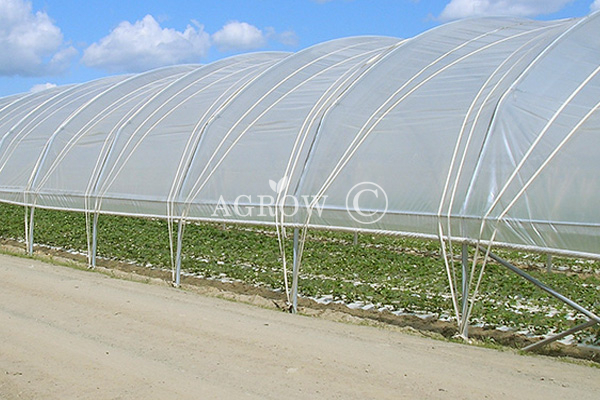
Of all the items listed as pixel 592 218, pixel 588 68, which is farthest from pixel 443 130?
pixel 592 218

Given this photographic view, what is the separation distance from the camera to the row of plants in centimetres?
1051

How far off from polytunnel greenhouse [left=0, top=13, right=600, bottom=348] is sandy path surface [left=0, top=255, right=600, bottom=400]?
50.5 inches

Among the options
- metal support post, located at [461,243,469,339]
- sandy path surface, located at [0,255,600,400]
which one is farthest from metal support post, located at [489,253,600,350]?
metal support post, located at [461,243,469,339]

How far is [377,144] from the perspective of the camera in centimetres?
1011

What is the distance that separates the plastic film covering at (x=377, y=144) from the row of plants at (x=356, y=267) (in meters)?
1.84

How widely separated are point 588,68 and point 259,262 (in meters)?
8.50

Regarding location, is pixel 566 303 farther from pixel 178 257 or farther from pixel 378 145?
pixel 178 257

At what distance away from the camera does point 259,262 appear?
A: 15070mm

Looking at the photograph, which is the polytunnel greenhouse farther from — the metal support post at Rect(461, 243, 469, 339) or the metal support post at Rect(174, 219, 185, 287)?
the metal support post at Rect(174, 219, 185, 287)

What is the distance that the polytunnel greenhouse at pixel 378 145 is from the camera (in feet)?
26.7

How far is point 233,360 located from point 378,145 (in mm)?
4307
